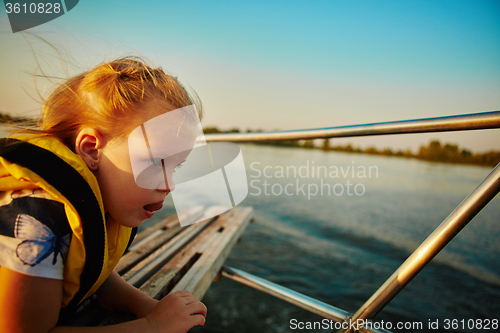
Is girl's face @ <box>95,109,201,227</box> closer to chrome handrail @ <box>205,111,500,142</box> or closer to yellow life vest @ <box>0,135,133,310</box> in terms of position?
yellow life vest @ <box>0,135,133,310</box>

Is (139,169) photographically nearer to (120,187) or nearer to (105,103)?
(120,187)

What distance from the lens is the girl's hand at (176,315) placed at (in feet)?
1.93

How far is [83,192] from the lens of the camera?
50 cm

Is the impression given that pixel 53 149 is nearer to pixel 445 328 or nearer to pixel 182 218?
pixel 182 218

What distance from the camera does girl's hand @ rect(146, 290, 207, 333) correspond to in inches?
23.1

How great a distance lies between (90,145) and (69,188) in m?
0.15

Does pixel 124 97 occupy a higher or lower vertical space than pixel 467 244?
higher

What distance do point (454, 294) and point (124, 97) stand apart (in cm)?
341

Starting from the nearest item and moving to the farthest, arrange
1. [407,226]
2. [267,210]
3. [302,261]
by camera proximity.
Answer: [302,261] < [407,226] < [267,210]

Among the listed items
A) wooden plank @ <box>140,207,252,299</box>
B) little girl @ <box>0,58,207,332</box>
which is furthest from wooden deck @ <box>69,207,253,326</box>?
little girl @ <box>0,58,207,332</box>

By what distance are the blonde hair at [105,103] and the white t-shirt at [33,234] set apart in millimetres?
200

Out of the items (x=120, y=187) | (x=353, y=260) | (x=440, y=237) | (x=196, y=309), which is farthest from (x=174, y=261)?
(x=353, y=260)

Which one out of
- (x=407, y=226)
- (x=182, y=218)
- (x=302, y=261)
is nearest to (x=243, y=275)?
(x=182, y=218)

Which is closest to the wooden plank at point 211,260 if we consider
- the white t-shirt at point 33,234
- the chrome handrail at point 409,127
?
the white t-shirt at point 33,234
